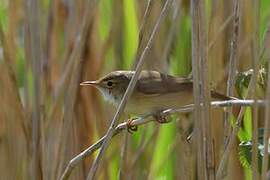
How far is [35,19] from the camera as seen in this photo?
2.24m

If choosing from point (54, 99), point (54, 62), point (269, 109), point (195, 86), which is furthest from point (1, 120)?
point (269, 109)

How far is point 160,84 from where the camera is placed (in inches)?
89.9

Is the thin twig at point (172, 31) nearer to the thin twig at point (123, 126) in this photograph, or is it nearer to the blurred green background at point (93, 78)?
the blurred green background at point (93, 78)

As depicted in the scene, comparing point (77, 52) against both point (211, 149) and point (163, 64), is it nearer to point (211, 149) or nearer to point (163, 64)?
point (163, 64)

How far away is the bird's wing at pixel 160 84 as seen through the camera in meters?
2.22

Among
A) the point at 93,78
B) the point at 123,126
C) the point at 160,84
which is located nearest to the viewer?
the point at 123,126

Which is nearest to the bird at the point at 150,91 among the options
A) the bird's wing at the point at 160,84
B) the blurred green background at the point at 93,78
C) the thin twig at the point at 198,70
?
the bird's wing at the point at 160,84

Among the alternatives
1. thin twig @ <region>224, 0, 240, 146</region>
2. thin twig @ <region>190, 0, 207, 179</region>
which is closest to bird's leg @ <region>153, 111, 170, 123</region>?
thin twig @ <region>224, 0, 240, 146</region>

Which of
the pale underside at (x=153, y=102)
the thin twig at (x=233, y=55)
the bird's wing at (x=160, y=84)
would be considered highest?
the thin twig at (x=233, y=55)

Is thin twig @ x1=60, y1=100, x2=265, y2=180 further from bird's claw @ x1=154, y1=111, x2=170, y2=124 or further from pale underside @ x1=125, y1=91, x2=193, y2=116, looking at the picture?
pale underside @ x1=125, y1=91, x2=193, y2=116

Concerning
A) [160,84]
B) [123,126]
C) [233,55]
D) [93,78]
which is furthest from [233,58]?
[93,78]

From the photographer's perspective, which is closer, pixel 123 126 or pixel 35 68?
pixel 123 126

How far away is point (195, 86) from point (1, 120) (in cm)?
110

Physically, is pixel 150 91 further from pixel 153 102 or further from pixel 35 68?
pixel 35 68
